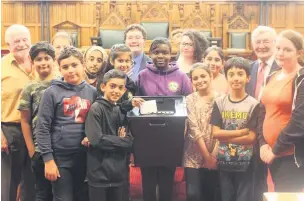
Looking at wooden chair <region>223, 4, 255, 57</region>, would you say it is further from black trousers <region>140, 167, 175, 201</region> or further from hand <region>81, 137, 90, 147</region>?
hand <region>81, 137, 90, 147</region>

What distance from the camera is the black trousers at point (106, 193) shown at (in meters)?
2.49

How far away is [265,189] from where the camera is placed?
2.77 m

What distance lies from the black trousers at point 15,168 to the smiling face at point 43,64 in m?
0.41

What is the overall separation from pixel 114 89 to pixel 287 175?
42.7 inches

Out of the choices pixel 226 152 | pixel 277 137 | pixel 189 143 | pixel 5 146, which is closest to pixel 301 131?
pixel 277 137

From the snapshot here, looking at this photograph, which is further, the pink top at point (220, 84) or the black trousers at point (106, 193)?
the pink top at point (220, 84)

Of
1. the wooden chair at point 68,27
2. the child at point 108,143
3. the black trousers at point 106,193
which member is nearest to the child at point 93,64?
the child at point 108,143

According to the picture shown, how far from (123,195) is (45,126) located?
2.06 feet

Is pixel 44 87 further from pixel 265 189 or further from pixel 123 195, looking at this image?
pixel 265 189

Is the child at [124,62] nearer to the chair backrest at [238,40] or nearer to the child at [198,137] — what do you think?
the child at [198,137]

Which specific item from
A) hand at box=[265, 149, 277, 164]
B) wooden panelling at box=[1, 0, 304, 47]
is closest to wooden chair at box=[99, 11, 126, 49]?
wooden panelling at box=[1, 0, 304, 47]

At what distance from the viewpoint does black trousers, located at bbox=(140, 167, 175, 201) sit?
8.77 feet

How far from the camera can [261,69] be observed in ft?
9.43

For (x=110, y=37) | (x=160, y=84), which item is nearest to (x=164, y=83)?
(x=160, y=84)
